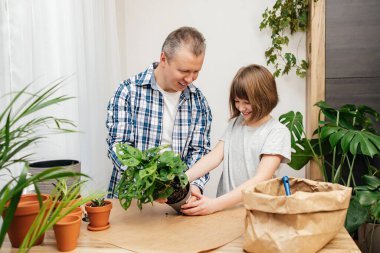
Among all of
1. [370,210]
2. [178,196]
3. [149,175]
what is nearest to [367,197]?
[370,210]

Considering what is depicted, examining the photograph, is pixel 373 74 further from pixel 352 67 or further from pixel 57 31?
pixel 57 31

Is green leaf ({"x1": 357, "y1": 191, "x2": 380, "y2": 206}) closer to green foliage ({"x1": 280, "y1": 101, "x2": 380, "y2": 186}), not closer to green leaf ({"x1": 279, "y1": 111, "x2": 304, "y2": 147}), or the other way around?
green foliage ({"x1": 280, "y1": 101, "x2": 380, "y2": 186})

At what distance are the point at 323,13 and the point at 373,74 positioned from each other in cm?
58

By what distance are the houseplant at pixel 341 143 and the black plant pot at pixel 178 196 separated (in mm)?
1303

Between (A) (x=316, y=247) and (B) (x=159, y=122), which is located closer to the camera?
(A) (x=316, y=247)

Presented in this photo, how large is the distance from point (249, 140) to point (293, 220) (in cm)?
85

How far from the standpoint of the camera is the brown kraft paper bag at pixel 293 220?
996mm

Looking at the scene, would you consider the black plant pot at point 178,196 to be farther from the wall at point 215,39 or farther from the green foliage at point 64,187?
the wall at point 215,39

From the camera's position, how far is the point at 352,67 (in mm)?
2848

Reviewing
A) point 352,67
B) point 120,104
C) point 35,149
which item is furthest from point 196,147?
point 352,67

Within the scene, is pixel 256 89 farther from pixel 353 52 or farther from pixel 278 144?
pixel 353 52

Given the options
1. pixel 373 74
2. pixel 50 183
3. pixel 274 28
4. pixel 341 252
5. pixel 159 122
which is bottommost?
pixel 341 252

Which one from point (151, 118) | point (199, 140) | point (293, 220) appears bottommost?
point (293, 220)

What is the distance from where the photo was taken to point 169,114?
2.08m
